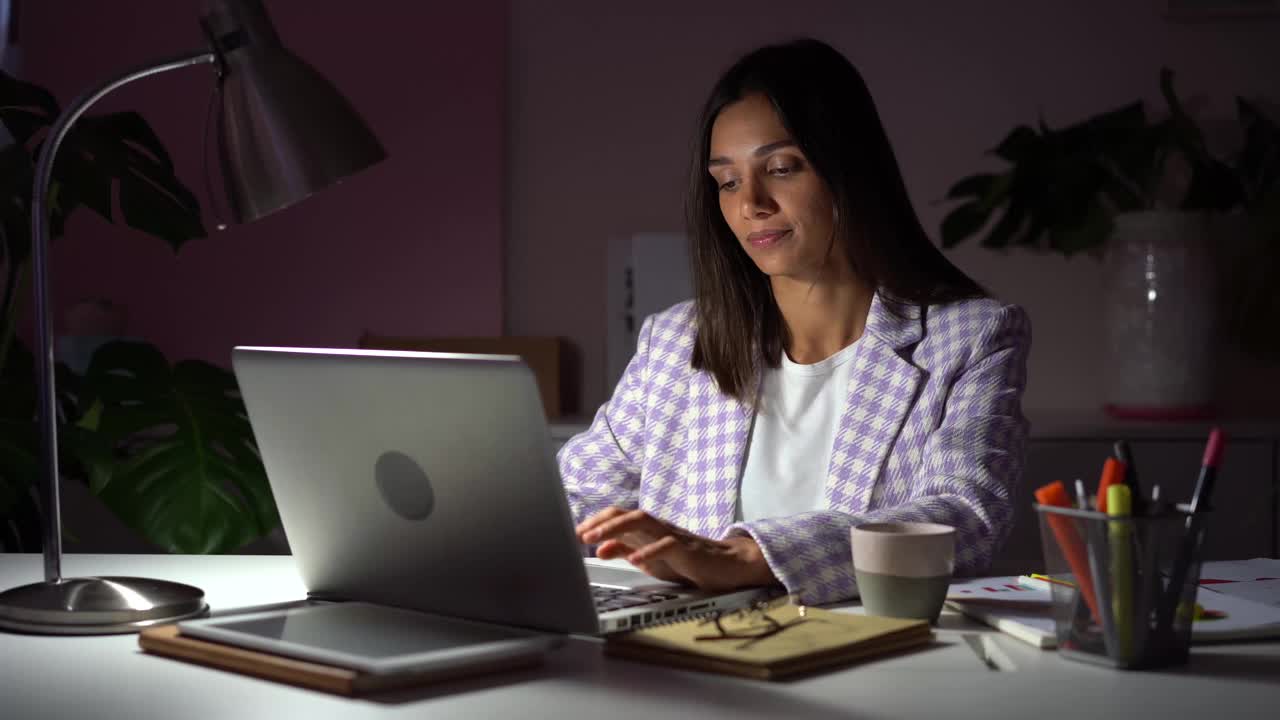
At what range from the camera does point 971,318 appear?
185 centimetres

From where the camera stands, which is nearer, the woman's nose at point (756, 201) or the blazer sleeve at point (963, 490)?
the blazer sleeve at point (963, 490)

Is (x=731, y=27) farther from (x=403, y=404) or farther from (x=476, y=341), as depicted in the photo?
(x=403, y=404)

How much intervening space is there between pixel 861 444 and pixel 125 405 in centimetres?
129

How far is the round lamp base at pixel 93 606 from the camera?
1.23m

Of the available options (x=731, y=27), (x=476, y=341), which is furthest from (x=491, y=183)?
(x=731, y=27)

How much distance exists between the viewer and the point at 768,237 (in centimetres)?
198

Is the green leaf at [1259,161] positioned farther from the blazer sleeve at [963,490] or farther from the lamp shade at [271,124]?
the lamp shade at [271,124]

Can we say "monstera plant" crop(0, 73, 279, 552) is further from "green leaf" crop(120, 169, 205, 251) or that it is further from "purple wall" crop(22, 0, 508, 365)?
"purple wall" crop(22, 0, 508, 365)

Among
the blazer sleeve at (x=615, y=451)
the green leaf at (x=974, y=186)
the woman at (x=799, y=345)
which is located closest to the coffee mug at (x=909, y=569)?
the woman at (x=799, y=345)

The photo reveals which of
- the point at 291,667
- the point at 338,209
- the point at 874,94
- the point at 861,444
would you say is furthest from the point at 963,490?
the point at 338,209

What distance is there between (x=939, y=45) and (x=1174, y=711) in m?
2.74

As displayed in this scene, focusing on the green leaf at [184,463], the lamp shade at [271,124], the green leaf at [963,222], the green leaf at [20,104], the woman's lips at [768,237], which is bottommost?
the green leaf at [184,463]

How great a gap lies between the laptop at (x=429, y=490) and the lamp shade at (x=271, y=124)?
0.16m

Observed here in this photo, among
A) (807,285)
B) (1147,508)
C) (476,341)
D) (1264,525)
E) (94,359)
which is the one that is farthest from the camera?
(476,341)
